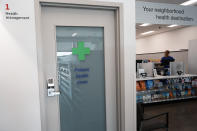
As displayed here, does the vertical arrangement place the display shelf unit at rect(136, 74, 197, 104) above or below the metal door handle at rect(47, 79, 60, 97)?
below

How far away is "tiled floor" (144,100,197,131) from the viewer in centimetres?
305

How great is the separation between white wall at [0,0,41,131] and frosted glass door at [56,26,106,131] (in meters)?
0.31

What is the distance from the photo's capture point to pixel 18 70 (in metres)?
1.51

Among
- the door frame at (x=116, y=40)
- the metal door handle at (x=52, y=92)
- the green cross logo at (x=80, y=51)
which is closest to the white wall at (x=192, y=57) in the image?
the door frame at (x=116, y=40)

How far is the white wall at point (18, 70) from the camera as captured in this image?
4.86ft

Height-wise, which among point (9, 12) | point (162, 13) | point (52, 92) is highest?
point (162, 13)

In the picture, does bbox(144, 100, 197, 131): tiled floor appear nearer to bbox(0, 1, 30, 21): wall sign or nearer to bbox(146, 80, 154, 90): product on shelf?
bbox(146, 80, 154, 90): product on shelf

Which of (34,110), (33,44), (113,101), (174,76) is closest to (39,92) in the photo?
(34,110)

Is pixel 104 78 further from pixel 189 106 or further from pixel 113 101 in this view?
pixel 189 106

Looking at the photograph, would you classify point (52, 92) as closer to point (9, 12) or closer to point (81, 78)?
point (81, 78)

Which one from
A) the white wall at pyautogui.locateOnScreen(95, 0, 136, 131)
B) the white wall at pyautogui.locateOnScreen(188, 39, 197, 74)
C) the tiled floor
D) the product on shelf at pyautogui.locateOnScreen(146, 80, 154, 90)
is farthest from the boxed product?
the white wall at pyautogui.locateOnScreen(188, 39, 197, 74)

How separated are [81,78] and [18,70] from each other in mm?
695

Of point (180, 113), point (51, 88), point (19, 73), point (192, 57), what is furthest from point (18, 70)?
point (192, 57)

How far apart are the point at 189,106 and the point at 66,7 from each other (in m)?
4.46
